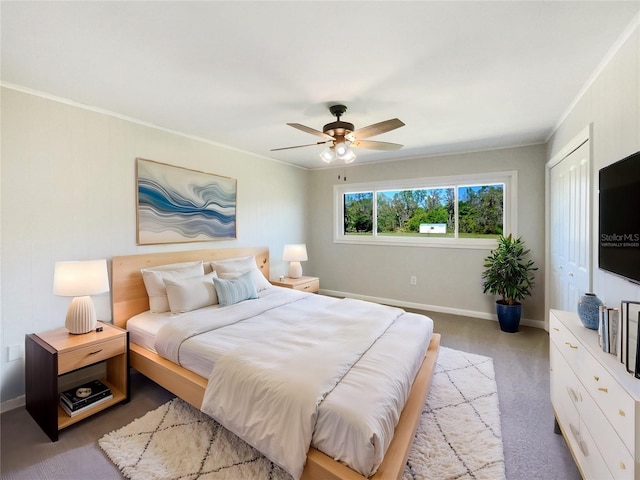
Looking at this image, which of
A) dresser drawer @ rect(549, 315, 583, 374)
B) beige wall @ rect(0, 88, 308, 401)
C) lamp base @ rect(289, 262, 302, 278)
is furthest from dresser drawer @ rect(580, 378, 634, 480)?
beige wall @ rect(0, 88, 308, 401)

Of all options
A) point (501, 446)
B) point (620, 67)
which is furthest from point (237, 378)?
point (620, 67)

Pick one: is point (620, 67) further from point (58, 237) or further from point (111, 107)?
point (58, 237)

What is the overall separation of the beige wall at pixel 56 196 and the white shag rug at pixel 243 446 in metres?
1.24

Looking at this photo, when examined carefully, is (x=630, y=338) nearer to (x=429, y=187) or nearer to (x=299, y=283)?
(x=299, y=283)

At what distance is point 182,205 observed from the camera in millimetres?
3434

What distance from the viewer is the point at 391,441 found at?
60.3 inches

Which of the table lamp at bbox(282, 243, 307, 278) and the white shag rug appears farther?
the table lamp at bbox(282, 243, 307, 278)

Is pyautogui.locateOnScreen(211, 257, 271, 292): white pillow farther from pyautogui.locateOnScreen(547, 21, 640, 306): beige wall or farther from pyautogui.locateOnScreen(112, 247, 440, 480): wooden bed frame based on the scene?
pyautogui.locateOnScreen(547, 21, 640, 306): beige wall

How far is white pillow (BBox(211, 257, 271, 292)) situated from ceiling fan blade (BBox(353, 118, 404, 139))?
2017mm

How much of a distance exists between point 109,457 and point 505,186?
5.05m

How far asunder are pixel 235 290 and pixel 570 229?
11.3ft

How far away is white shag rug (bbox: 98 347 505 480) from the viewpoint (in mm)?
1670

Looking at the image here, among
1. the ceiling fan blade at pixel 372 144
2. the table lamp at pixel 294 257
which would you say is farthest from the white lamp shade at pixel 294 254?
the ceiling fan blade at pixel 372 144

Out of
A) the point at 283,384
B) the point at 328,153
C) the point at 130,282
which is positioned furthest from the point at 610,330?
the point at 130,282
